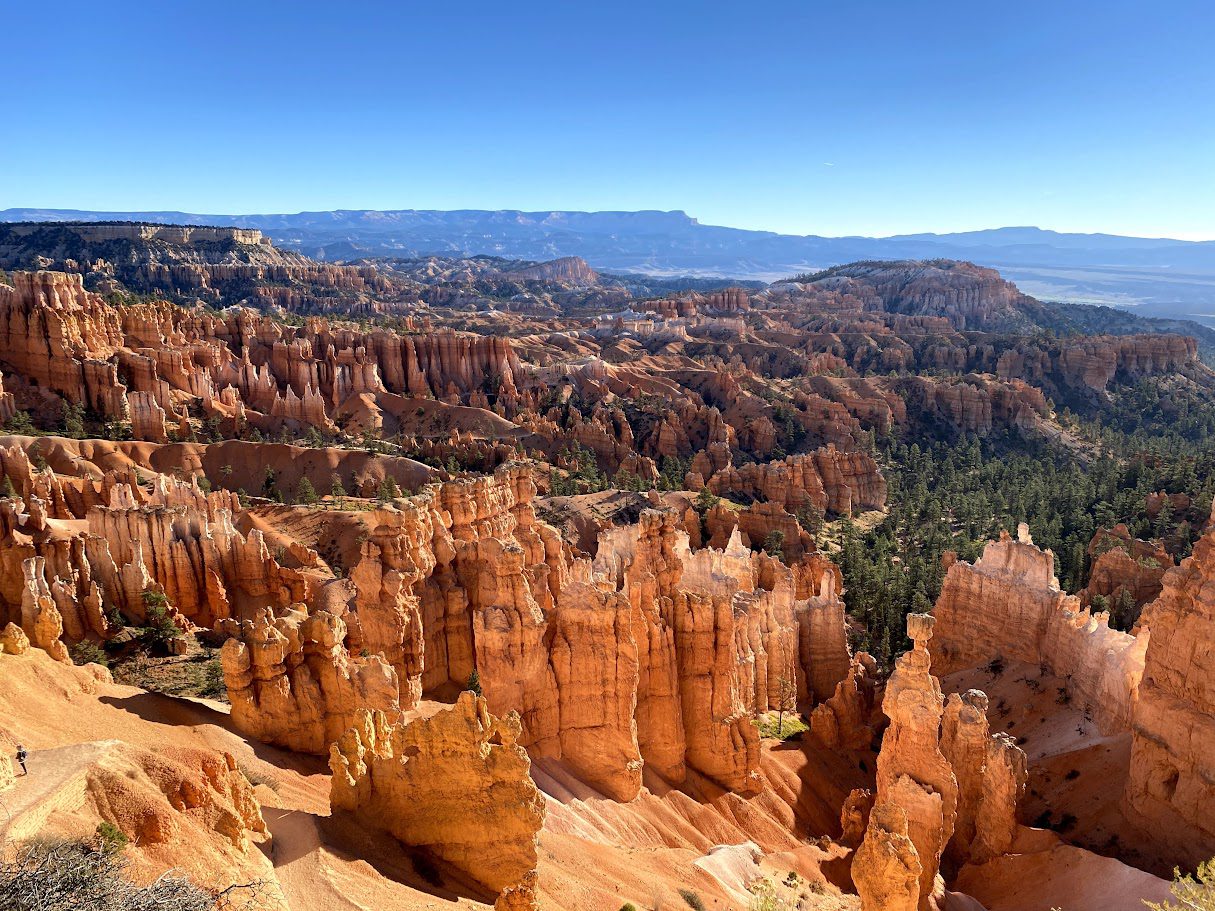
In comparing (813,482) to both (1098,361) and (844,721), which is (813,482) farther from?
(1098,361)

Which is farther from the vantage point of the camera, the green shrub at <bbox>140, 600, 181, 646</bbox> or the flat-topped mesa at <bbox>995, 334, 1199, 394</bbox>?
the flat-topped mesa at <bbox>995, 334, 1199, 394</bbox>

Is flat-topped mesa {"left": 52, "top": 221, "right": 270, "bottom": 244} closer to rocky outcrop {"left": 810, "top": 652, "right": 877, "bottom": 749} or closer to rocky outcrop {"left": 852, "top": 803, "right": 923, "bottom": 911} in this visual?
rocky outcrop {"left": 810, "top": 652, "right": 877, "bottom": 749}

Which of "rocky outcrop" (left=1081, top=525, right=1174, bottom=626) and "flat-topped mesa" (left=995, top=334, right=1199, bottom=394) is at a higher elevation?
"flat-topped mesa" (left=995, top=334, right=1199, bottom=394)

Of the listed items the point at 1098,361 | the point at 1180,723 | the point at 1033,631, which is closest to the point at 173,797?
the point at 1180,723

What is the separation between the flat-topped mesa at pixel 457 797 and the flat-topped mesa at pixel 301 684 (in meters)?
2.33

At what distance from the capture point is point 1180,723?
18.3 m

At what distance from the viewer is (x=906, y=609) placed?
127ft

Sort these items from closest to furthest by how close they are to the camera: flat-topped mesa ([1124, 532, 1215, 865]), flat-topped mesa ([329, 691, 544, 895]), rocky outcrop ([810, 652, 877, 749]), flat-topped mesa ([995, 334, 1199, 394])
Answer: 1. flat-topped mesa ([329, 691, 544, 895])
2. flat-topped mesa ([1124, 532, 1215, 865])
3. rocky outcrop ([810, 652, 877, 749])
4. flat-topped mesa ([995, 334, 1199, 394])

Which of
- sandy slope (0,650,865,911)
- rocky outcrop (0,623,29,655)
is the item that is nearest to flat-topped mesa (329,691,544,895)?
sandy slope (0,650,865,911)

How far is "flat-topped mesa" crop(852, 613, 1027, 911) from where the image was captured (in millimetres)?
17406

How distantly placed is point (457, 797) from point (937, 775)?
11501 millimetres

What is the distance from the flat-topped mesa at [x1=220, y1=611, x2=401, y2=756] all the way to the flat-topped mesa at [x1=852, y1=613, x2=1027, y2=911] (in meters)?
9.81

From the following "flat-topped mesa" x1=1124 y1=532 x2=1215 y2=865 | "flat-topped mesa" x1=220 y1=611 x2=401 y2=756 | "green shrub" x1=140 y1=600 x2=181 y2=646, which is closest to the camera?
"flat-topped mesa" x1=220 y1=611 x2=401 y2=756

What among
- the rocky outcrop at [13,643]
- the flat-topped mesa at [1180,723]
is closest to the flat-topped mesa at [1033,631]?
the flat-topped mesa at [1180,723]
